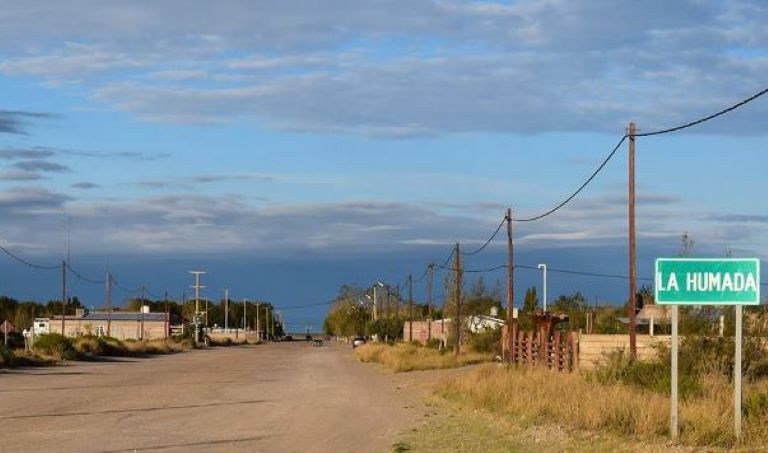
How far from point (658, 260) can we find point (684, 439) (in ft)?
8.22

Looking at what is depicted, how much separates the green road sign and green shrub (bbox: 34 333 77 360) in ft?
164

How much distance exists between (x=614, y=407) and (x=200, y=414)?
31.5 ft

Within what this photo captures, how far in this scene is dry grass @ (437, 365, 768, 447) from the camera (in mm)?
16641

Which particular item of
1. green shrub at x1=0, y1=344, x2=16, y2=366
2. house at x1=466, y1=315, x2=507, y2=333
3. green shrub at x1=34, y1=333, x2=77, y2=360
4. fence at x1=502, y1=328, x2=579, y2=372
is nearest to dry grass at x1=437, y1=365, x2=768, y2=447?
fence at x1=502, y1=328, x2=579, y2=372

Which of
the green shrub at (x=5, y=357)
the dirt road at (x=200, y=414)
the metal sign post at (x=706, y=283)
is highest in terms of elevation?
the metal sign post at (x=706, y=283)

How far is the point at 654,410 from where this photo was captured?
18.0 metres

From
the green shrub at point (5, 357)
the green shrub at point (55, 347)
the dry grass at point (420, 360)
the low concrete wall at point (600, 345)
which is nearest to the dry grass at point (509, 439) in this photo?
the low concrete wall at point (600, 345)

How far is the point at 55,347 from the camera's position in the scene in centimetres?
6381

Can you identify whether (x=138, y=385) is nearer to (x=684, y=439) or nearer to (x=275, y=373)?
(x=275, y=373)

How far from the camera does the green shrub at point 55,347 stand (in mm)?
62500

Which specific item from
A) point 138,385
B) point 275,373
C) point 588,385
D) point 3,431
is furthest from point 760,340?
point 275,373

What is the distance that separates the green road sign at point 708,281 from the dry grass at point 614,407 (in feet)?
6.09

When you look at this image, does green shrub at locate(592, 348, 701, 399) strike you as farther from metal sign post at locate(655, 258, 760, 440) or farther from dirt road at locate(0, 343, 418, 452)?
metal sign post at locate(655, 258, 760, 440)

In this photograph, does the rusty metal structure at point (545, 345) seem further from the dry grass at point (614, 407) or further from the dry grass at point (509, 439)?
the dry grass at point (509, 439)
